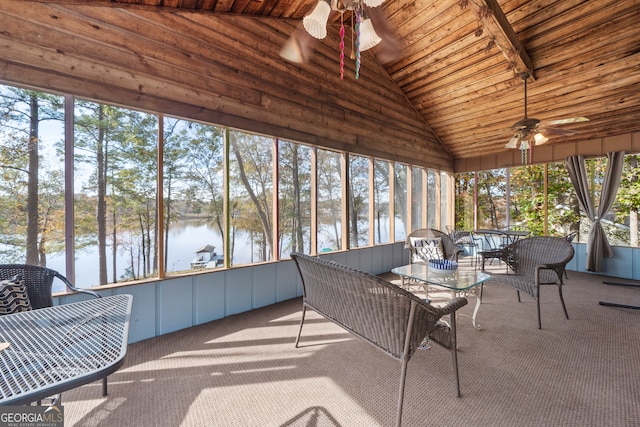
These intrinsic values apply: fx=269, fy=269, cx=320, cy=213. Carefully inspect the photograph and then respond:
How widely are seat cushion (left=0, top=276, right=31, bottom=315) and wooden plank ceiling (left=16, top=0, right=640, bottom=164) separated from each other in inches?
95.4

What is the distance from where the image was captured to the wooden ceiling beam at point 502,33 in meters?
3.36

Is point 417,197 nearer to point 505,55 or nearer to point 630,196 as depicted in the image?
point 505,55

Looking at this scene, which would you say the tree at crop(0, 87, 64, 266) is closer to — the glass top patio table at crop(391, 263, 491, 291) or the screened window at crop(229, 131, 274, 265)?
the screened window at crop(229, 131, 274, 265)

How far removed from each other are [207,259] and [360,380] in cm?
225

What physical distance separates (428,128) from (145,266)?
21.9ft

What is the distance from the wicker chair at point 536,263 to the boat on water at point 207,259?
338 cm

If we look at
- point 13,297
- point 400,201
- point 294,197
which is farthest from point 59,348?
point 400,201

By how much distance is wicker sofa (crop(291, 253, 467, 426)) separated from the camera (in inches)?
63.8

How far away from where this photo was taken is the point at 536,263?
357cm

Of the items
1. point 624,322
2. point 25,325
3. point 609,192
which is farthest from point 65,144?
point 609,192

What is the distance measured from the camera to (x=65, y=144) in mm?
2512

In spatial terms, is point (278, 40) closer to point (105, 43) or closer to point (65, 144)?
point (105, 43)

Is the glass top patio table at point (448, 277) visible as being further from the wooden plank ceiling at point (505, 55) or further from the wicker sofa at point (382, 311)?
the wooden plank ceiling at point (505, 55)

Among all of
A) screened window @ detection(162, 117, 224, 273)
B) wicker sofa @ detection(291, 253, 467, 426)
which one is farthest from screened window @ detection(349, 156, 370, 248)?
wicker sofa @ detection(291, 253, 467, 426)
